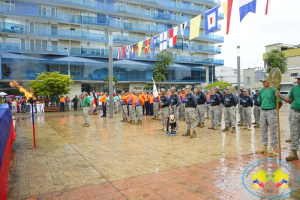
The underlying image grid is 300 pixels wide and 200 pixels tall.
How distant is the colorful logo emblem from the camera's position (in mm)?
4083

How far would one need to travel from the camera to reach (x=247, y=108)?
1122 centimetres

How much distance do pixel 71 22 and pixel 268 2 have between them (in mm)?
32241

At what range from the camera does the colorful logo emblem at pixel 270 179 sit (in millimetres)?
4083

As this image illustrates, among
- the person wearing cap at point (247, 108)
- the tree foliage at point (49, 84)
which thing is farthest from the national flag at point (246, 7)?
the tree foliage at point (49, 84)

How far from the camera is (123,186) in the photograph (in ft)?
14.8

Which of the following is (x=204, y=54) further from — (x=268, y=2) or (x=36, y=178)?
(x=36, y=178)

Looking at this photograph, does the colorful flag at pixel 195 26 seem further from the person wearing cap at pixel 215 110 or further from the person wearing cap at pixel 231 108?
the person wearing cap at pixel 231 108

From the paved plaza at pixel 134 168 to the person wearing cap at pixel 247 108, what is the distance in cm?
236

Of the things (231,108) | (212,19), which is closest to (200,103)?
(231,108)

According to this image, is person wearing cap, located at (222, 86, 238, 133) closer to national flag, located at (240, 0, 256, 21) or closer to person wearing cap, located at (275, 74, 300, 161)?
national flag, located at (240, 0, 256, 21)

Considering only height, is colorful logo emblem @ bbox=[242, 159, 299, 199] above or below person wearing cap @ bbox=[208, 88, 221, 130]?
below

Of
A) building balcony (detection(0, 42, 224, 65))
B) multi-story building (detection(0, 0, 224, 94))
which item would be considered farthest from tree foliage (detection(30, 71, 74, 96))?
building balcony (detection(0, 42, 224, 65))

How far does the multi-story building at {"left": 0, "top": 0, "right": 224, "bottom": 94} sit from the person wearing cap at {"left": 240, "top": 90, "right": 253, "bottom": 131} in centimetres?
2522

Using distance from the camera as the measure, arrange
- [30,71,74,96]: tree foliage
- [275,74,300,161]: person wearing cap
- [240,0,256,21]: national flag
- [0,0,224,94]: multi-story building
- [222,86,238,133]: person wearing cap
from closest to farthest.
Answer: [275,74,300,161]: person wearing cap → [240,0,256,21]: national flag → [222,86,238,133]: person wearing cap → [30,71,74,96]: tree foliage → [0,0,224,94]: multi-story building
